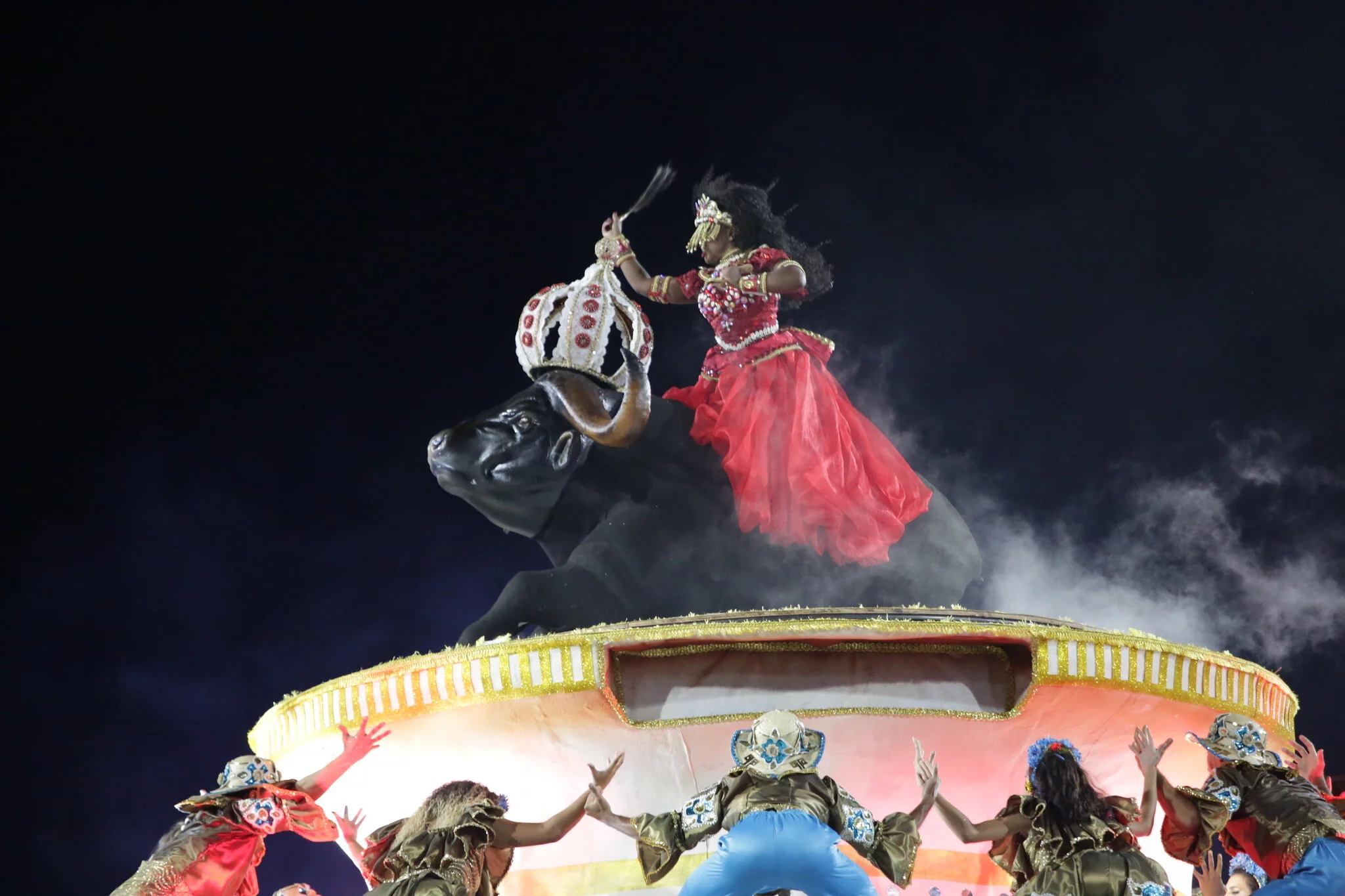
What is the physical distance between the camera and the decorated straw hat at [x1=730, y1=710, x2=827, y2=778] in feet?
13.3

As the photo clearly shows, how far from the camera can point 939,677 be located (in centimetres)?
459

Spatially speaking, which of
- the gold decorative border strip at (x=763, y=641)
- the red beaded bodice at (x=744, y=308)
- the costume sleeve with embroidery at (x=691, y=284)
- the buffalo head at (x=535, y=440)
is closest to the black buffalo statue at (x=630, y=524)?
the buffalo head at (x=535, y=440)

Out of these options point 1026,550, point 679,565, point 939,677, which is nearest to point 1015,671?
point 939,677

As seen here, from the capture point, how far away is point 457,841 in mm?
4129

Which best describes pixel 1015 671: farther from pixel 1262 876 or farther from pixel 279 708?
pixel 279 708

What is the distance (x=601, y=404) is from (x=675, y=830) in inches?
80.0

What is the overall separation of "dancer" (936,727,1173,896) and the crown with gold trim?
2.28 m

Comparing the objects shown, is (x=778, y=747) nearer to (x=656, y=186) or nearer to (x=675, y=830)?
(x=675, y=830)

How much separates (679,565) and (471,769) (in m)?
1.19

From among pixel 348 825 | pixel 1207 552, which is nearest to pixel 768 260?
pixel 348 825

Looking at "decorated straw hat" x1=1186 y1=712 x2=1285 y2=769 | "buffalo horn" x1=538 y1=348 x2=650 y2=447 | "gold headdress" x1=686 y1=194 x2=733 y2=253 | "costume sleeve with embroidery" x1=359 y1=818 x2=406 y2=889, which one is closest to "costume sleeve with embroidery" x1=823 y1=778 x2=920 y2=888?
"decorated straw hat" x1=1186 y1=712 x2=1285 y2=769

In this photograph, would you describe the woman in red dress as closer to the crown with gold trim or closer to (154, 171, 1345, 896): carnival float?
(154, 171, 1345, 896): carnival float

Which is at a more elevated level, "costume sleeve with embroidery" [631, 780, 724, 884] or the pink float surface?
the pink float surface

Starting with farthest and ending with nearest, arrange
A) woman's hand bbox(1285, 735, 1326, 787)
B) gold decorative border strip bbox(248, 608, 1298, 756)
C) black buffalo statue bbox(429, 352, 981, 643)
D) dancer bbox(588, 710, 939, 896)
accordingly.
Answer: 1. black buffalo statue bbox(429, 352, 981, 643)
2. woman's hand bbox(1285, 735, 1326, 787)
3. gold decorative border strip bbox(248, 608, 1298, 756)
4. dancer bbox(588, 710, 939, 896)
